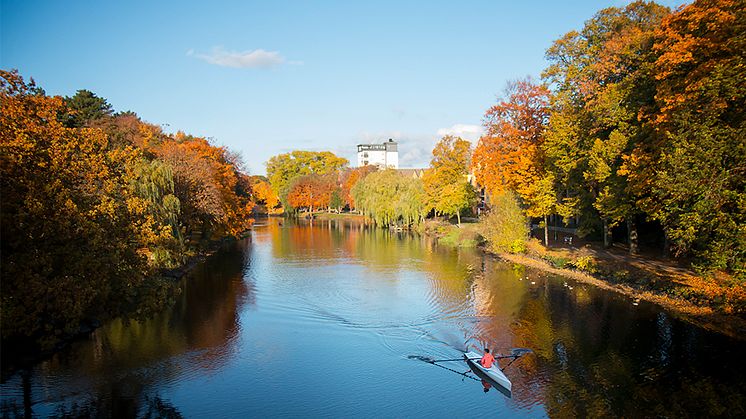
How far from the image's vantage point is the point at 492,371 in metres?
15.3

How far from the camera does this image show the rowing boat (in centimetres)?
1486

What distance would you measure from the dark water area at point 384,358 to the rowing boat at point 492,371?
35 cm

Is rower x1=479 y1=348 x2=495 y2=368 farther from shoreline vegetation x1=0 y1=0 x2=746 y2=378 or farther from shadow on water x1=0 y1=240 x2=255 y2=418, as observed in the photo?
shoreline vegetation x1=0 y1=0 x2=746 y2=378

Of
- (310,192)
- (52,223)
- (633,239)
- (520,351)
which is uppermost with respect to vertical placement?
(310,192)

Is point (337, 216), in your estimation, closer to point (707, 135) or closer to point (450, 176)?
point (450, 176)

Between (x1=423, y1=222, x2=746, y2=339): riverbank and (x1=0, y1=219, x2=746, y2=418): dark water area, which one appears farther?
(x1=423, y1=222, x2=746, y2=339): riverbank

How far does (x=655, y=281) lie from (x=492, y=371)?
13.0 metres

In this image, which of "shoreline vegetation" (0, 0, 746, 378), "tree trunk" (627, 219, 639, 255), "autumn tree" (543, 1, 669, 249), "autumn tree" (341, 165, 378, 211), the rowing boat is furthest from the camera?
"autumn tree" (341, 165, 378, 211)

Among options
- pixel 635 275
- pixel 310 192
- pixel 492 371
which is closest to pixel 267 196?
pixel 310 192

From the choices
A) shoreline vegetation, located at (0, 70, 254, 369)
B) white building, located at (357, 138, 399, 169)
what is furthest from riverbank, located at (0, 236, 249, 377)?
white building, located at (357, 138, 399, 169)

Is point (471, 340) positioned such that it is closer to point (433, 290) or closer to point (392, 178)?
point (433, 290)

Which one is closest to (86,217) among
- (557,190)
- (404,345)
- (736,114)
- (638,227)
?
(404,345)

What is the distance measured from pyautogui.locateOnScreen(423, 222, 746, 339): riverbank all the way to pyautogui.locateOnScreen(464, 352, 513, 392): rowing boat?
9382 mm

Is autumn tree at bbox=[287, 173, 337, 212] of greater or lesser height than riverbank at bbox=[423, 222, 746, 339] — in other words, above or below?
above
